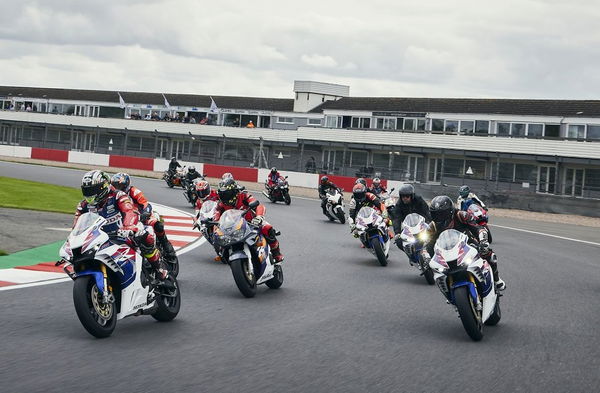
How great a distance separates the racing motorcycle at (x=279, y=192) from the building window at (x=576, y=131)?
23383mm

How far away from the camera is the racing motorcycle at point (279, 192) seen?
3080 cm

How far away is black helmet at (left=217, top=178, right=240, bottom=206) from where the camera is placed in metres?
10.7

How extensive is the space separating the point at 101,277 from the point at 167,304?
4.59 feet

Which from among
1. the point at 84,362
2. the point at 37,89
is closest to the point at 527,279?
the point at 84,362

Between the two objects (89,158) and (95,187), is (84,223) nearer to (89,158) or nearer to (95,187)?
(95,187)

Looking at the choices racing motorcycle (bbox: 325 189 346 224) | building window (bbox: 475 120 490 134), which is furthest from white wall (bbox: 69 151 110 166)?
racing motorcycle (bbox: 325 189 346 224)

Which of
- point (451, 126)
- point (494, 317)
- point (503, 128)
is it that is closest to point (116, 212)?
point (494, 317)

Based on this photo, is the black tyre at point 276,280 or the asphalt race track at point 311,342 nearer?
the asphalt race track at point 311,342

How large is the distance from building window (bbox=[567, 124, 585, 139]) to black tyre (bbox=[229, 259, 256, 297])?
41.0 metres

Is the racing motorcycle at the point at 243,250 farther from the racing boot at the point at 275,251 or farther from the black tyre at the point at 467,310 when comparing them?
the black tyre at the point at 467,310

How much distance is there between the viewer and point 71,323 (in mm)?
7727

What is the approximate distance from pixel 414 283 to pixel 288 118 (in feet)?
179

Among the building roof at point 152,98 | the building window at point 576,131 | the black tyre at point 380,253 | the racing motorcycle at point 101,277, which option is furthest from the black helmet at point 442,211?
the building roof at point 152,98

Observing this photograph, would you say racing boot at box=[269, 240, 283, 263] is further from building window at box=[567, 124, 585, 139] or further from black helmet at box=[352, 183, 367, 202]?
building window at box=[567, 124, 585, 139]
